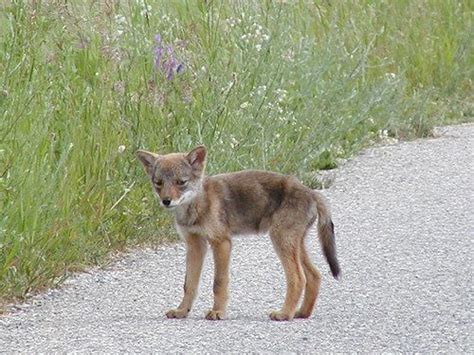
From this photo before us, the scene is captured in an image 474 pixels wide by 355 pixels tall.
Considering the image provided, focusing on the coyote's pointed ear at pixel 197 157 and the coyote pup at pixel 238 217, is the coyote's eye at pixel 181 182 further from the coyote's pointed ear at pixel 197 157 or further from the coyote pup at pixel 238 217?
the coyote's pointed ear at pixel 197 157

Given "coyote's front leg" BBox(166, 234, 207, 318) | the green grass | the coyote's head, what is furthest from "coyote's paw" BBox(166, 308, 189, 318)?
the green grass

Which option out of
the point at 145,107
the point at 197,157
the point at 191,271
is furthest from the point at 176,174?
the point at 145,107

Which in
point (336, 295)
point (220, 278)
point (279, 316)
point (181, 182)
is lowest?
point (336, 295)

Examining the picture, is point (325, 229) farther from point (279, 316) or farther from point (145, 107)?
point (145, 107)

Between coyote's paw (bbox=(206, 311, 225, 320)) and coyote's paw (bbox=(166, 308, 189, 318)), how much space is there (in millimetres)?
125

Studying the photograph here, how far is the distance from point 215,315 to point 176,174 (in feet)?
2.83

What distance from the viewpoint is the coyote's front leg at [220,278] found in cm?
745

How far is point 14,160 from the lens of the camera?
816cm

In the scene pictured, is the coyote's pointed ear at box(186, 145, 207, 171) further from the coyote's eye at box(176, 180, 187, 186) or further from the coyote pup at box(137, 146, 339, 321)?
the coyote's eye at box(176, 180, 187, 186)

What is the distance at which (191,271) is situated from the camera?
7691mm

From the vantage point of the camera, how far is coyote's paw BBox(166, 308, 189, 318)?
7.42 meters

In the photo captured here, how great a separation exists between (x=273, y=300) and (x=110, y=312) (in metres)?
0.87

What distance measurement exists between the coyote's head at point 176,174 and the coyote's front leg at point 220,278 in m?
0.32

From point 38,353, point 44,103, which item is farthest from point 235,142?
point 38,353
